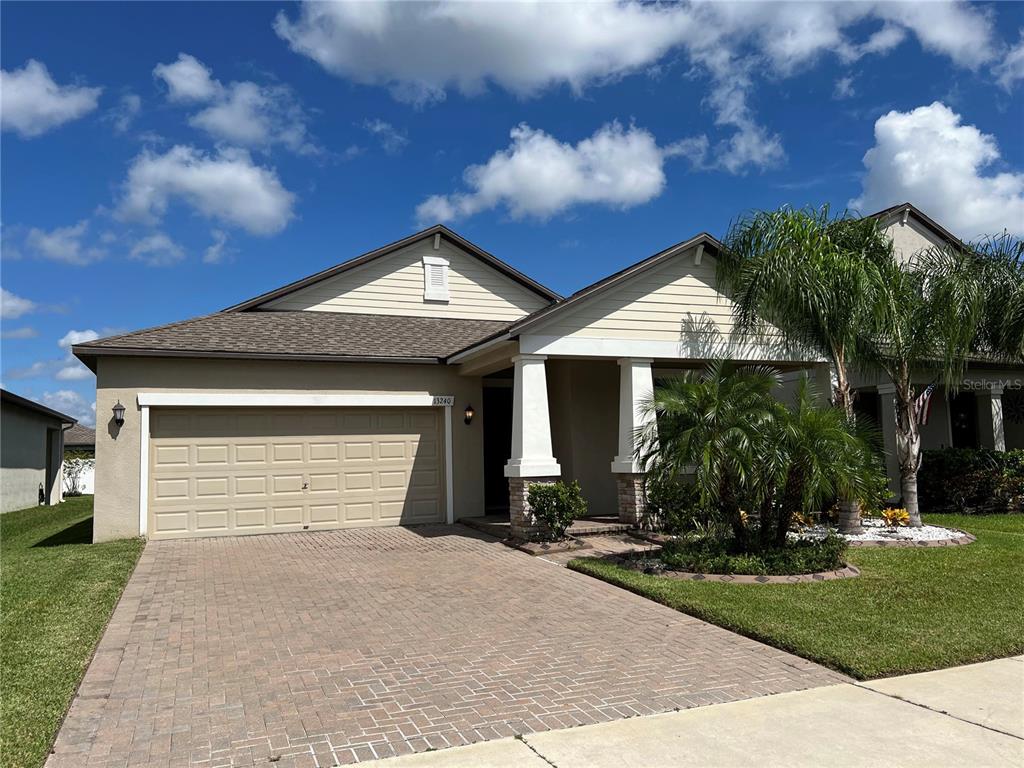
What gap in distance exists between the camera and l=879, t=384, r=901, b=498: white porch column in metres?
16.3

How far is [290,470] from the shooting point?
45.9 feet

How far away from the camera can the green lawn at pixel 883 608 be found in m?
5.92

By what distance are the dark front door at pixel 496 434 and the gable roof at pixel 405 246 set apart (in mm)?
3741

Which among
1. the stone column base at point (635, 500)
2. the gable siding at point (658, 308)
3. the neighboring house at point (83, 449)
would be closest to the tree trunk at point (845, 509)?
the gable siding at point (658, 308)

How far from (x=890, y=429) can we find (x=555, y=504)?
962 cm

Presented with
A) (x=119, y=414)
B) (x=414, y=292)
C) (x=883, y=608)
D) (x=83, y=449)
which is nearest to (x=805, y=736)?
(x=883, y=608)

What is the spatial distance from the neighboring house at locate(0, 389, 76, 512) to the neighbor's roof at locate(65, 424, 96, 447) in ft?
28.5

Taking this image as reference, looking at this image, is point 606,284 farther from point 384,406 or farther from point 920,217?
point 920,217

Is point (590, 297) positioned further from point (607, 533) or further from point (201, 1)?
point (201, 1)

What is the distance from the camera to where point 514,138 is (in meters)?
17.2

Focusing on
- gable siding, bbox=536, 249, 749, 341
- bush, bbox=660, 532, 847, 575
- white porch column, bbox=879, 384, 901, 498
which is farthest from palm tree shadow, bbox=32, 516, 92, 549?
white porch column, bbox=879, 384, 901, 498

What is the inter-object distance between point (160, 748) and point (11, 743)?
0.89 m

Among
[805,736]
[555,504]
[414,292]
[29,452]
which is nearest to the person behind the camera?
[805,736]

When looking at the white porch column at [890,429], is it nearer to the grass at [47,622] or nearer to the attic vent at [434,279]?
the attic vent at [434,279]
